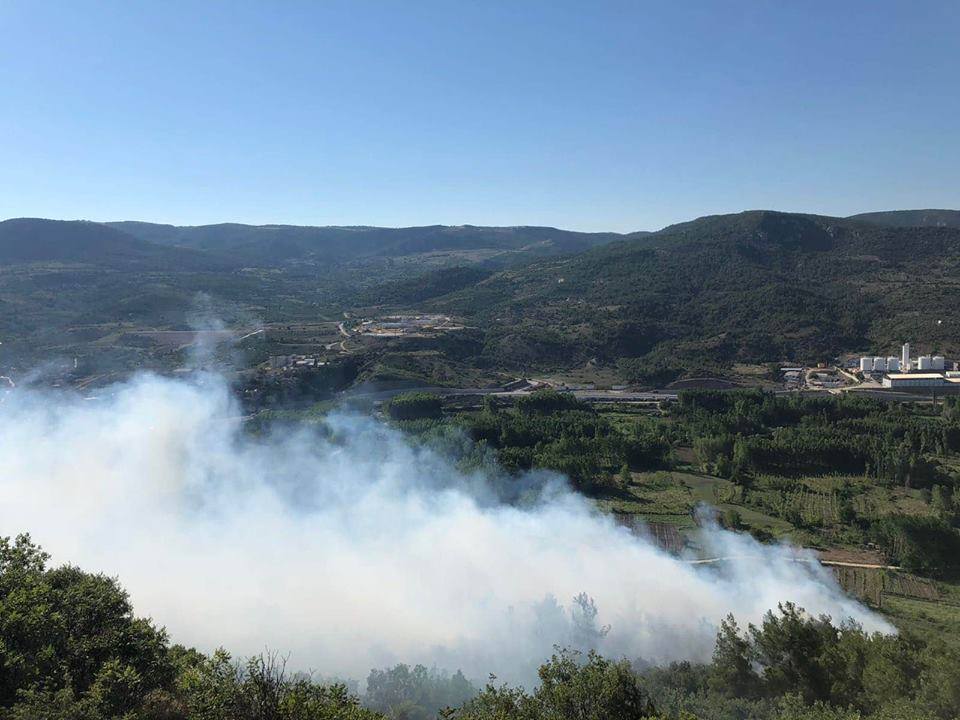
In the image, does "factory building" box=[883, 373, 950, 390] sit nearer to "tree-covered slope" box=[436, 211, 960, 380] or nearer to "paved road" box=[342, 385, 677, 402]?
"tree-covered slope" box=[436, 211, 960, 380]

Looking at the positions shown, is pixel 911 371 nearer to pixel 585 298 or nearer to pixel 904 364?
pixel 904 364

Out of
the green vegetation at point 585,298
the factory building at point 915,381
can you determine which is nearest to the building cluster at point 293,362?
the green vegetation at point 585,298

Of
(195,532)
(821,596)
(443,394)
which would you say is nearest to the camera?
(821,596)

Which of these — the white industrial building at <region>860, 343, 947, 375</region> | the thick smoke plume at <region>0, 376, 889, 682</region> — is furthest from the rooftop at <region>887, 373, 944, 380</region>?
the thick smoke plume at <region>0, 376, 889, 682</region>

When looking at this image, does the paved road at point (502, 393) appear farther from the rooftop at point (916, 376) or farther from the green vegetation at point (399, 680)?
the green vegetation at point (399, 680)

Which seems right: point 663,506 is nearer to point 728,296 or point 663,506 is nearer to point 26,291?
point 728,296

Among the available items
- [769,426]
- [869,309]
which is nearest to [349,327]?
[769,426]
